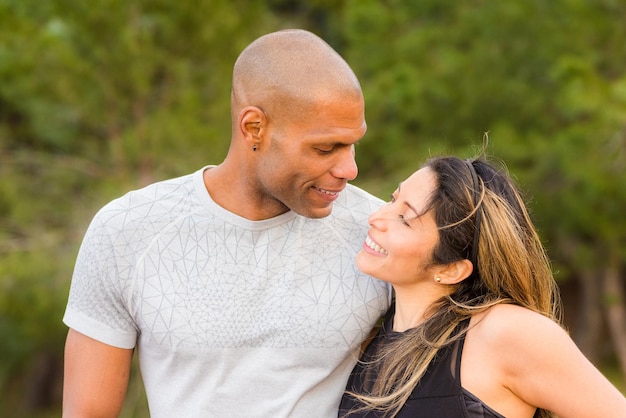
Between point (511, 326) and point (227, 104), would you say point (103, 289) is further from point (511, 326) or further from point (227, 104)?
point (227, 104)

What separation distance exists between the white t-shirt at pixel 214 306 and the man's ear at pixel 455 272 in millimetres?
264

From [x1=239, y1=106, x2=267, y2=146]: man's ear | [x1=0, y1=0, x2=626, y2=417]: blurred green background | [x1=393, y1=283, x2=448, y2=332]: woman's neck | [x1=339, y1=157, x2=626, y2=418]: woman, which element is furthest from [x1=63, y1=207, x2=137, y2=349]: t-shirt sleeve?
[x1=0, y1=0, x2=626, y2=417]: blurred green background

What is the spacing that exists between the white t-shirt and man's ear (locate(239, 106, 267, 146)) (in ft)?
0.71

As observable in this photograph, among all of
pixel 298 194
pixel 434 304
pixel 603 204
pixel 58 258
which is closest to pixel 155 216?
pixel 298 194

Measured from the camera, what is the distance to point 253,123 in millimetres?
2520

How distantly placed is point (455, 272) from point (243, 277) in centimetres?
57

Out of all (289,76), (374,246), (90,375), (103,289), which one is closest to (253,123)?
(289,76)

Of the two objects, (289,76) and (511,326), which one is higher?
(289,76)

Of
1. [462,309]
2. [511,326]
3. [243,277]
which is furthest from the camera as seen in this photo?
[243,277]

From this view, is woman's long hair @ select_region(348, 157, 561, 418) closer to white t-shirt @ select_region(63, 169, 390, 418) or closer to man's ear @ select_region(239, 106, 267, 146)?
white t-shirt @ select_region(63, 169, 390, 418)

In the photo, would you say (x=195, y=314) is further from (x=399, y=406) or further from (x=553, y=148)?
(x=553, y=148)

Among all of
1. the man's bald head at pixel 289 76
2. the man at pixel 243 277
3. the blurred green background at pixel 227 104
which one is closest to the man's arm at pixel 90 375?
the man at pixel 243 277

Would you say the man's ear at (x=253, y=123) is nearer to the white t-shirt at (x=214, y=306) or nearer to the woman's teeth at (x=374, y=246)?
the white t-shirt at (x=214, y=306)

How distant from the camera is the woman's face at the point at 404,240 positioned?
2.46 meters
